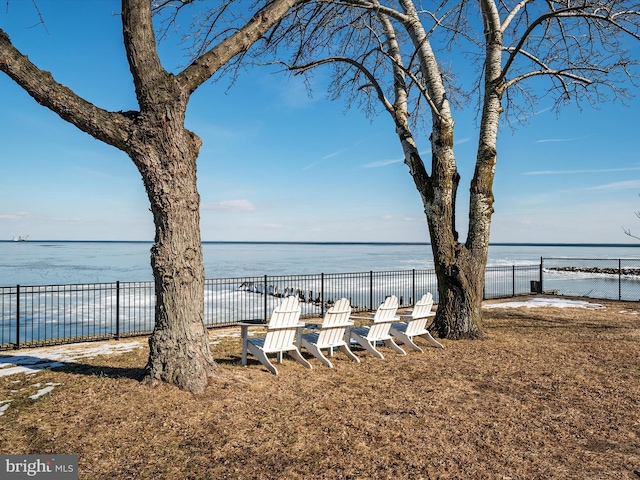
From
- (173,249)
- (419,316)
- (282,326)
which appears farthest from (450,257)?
(173,249)

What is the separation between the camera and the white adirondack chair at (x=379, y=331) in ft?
25.8

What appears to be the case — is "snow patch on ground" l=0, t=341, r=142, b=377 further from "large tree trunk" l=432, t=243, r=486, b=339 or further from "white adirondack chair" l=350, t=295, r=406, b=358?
"large tree trunk" l=432, t=243, r=486, b=339

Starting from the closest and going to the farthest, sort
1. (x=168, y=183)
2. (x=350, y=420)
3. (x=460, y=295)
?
(x=350, y=420) → (x=168, y=183) → (x=460, y=295)

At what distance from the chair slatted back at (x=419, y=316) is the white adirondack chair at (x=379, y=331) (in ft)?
1.28

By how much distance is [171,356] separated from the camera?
5582 mm

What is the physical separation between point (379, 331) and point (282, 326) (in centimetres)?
205

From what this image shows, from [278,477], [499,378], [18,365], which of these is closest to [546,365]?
[499,378]

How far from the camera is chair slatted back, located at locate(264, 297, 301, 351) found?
22.3ft

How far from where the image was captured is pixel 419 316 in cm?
840

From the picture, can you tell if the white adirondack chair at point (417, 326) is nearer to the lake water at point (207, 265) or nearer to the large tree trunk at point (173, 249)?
the large tree trunk at point (173, 249)

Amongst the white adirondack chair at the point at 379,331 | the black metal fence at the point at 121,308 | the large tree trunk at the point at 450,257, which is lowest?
the black metal fence at the point at 121,308

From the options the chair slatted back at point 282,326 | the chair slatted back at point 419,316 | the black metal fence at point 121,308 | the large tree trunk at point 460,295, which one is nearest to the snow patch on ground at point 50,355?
the black metal fence at point 121,308

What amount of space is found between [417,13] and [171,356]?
8898 mm

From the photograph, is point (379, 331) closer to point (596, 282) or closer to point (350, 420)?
point (350, 420)
